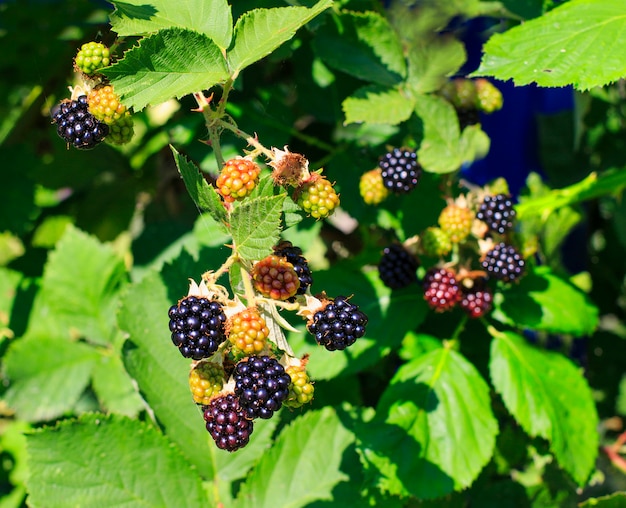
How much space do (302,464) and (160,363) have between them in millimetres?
379

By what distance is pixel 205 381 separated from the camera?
1.11m

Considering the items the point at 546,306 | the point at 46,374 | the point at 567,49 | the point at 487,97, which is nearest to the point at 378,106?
the point at 487,97

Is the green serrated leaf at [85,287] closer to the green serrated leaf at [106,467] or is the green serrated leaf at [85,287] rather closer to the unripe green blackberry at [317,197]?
the green serrated leaf at [106,467]

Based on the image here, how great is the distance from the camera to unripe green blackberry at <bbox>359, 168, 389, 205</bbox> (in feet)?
5.04

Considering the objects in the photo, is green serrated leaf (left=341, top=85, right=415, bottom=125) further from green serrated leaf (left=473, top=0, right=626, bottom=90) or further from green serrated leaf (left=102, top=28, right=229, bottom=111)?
green serrated leaf (left=102, top=28, right=229, bottom=111)

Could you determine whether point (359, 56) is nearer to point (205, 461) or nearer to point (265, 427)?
point (265, 427)

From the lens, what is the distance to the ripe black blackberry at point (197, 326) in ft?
3.44

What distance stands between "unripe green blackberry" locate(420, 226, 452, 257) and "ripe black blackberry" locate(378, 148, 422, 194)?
0.38ft

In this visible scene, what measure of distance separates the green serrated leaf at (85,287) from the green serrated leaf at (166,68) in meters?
0.91

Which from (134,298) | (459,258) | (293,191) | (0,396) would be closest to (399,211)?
(459,258)

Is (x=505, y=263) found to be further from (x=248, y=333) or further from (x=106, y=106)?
(x=106, y=106)

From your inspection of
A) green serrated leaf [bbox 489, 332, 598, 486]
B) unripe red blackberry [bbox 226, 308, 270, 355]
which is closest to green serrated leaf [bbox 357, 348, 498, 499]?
green serrated leaf [bbox 489, 332, 598, 486]

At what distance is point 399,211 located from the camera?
165 centimetres

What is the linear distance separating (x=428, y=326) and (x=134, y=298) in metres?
0.75
